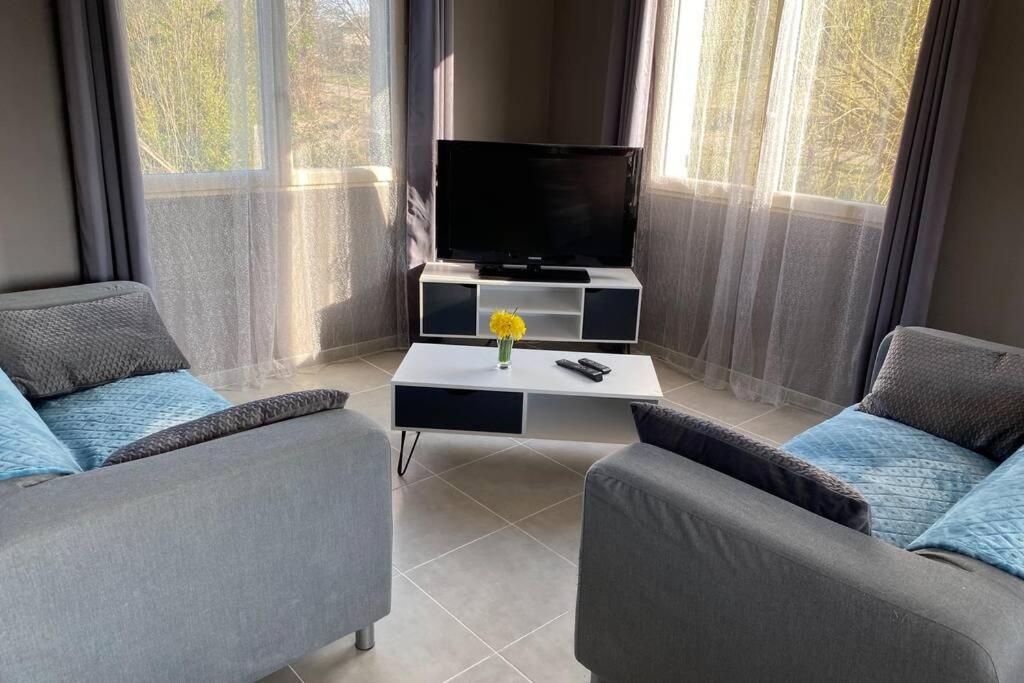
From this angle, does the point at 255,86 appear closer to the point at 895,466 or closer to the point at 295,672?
the point at 295,672

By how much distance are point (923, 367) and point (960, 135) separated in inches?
43.1

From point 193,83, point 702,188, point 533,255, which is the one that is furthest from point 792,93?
point 193,83

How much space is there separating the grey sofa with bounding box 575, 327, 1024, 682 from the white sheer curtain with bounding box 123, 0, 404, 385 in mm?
2695

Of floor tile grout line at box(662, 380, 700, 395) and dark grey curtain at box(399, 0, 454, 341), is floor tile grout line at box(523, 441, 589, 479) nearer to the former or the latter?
floor tile grout line at box(662, 380, 700, 395)

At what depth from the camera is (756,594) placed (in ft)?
5.04

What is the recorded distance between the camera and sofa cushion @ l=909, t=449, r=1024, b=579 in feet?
5.01

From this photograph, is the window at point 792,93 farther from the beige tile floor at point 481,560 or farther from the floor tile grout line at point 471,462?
the floor tile grout line at point 471,462

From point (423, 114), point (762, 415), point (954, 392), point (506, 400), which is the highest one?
point (423, 114)

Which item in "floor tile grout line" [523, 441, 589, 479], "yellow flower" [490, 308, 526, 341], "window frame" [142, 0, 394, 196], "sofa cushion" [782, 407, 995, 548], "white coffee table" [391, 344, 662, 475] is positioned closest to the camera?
"sofa cushion" [782, 407, 995, 548]

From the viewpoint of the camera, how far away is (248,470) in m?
1.70

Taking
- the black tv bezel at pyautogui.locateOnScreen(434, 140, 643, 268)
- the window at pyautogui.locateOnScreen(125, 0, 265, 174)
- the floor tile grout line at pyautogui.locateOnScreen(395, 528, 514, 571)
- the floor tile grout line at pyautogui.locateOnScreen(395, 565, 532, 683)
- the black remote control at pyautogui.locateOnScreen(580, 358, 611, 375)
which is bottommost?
the floor tile grout line at pyautogui.locateOnScreen(395, 565, 532, 683)

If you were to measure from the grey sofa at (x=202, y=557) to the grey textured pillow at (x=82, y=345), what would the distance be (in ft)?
3.93

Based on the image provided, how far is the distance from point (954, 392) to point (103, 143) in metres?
3.45

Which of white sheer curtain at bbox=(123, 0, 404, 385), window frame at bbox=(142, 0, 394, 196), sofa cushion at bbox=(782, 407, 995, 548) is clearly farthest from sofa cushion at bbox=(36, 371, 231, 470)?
sofa cushion at bbox=(782, 407, 995, 548)
